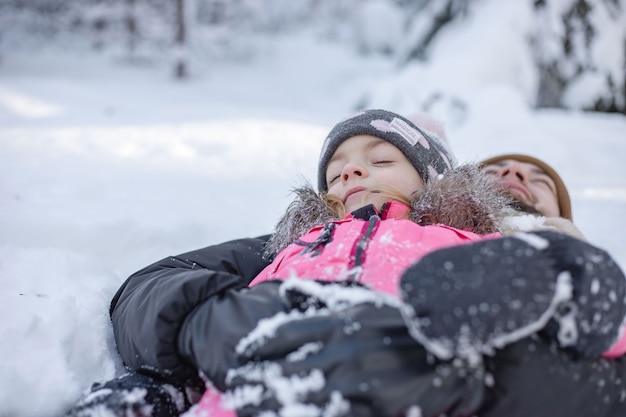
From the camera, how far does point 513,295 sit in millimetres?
809

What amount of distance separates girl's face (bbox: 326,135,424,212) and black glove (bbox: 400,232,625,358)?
0.74 meters

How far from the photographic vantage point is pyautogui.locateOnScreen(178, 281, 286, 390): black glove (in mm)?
972

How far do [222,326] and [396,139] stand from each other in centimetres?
107

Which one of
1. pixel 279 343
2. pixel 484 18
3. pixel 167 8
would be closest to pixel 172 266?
pixel 279 343

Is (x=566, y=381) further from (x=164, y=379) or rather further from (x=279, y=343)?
(x=164, y=379)

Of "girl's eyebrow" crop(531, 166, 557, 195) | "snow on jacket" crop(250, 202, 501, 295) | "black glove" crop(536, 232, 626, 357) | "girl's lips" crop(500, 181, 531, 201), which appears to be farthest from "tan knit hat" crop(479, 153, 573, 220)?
"black glove" crop(536, 232, 626, 357)

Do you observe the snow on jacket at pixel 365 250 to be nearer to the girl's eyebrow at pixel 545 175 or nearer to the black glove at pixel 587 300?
the black glove at pixel 587 300

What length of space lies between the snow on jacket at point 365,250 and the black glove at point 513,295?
0.70 feet

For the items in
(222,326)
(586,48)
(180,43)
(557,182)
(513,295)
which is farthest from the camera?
(180,43)

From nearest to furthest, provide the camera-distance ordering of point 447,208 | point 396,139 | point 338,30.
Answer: point 447,208, point 396,139, point 338,30

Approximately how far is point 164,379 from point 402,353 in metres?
0.65

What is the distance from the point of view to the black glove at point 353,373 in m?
0.83

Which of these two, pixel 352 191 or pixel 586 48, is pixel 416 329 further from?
pixel 586 48

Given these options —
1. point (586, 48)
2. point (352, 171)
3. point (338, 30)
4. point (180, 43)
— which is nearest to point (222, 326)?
point (352, 171)
